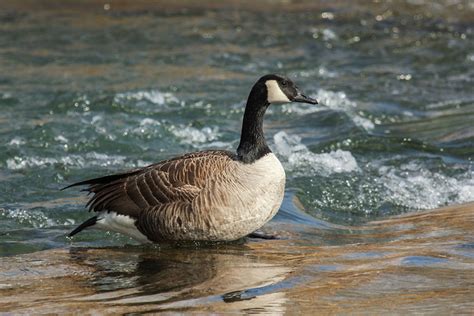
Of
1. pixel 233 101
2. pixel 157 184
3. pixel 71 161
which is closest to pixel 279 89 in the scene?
pixel 157 184

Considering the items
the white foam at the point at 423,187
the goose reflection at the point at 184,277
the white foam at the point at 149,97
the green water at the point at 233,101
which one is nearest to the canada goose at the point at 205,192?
the goose reflection at the point at 184,277

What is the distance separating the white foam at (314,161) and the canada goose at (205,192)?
3114 millimetres

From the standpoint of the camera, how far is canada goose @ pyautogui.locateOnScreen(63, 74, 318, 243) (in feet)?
28.4

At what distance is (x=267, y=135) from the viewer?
47.1 feet

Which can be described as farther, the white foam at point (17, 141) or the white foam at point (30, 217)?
the white foam at point (17, 141)

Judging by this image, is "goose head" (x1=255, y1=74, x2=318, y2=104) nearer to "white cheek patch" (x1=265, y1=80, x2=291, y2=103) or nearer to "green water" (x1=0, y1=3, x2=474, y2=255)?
"white cheek patch" (x1=265, y1=80, x2=291, y2=103)

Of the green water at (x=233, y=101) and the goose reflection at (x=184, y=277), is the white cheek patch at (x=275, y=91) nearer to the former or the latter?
the goose reflection at (x=184, y=277)

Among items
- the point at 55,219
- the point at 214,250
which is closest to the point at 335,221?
the point at 214,250

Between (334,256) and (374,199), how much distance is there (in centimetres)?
289

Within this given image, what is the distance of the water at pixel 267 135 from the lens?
7.71m

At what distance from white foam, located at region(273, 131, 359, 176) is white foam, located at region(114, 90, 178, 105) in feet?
10.2

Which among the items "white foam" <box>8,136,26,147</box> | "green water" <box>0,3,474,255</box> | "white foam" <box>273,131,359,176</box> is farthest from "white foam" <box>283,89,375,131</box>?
"white foam" <box>8,136,26,147</box>

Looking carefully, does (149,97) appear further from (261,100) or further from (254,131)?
(254,131)

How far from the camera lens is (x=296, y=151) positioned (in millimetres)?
12992
